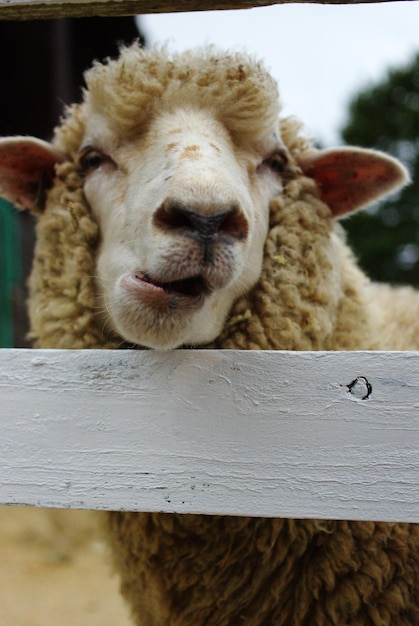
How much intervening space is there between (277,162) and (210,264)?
2.52ft

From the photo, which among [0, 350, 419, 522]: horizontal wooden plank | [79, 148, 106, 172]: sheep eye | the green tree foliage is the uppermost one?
[79, 148, 106, 172]: sheep eye

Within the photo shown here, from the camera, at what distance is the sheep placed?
4.52 feet

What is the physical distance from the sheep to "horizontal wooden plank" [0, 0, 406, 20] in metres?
0.33

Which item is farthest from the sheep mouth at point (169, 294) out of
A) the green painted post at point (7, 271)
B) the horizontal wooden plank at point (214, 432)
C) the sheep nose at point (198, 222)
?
the green painted post at point (7, 271)

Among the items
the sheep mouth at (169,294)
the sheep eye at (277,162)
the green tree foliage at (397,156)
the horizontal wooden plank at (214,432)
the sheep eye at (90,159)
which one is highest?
the sheep eye at (277,162)

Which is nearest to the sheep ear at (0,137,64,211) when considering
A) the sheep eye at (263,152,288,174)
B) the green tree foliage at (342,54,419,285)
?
the sheep eye at (263,152,288,174)

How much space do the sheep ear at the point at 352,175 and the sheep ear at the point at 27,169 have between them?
843 millimetres

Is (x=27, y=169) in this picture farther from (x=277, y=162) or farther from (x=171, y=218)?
(x=171, y=218)

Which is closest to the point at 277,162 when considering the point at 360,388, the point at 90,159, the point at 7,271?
the point at 90,159

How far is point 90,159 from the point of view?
1926 millimetres

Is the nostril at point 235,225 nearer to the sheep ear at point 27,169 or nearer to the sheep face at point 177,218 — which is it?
the sheep face at point 177,218

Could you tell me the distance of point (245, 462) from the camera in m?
1.09

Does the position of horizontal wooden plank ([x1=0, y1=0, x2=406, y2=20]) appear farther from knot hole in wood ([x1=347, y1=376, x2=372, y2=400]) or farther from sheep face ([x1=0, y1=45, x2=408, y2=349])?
knot hole in wood ([x1=347, y1=376, x2=372, y2=400])

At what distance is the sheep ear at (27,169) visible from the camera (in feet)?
6.50
